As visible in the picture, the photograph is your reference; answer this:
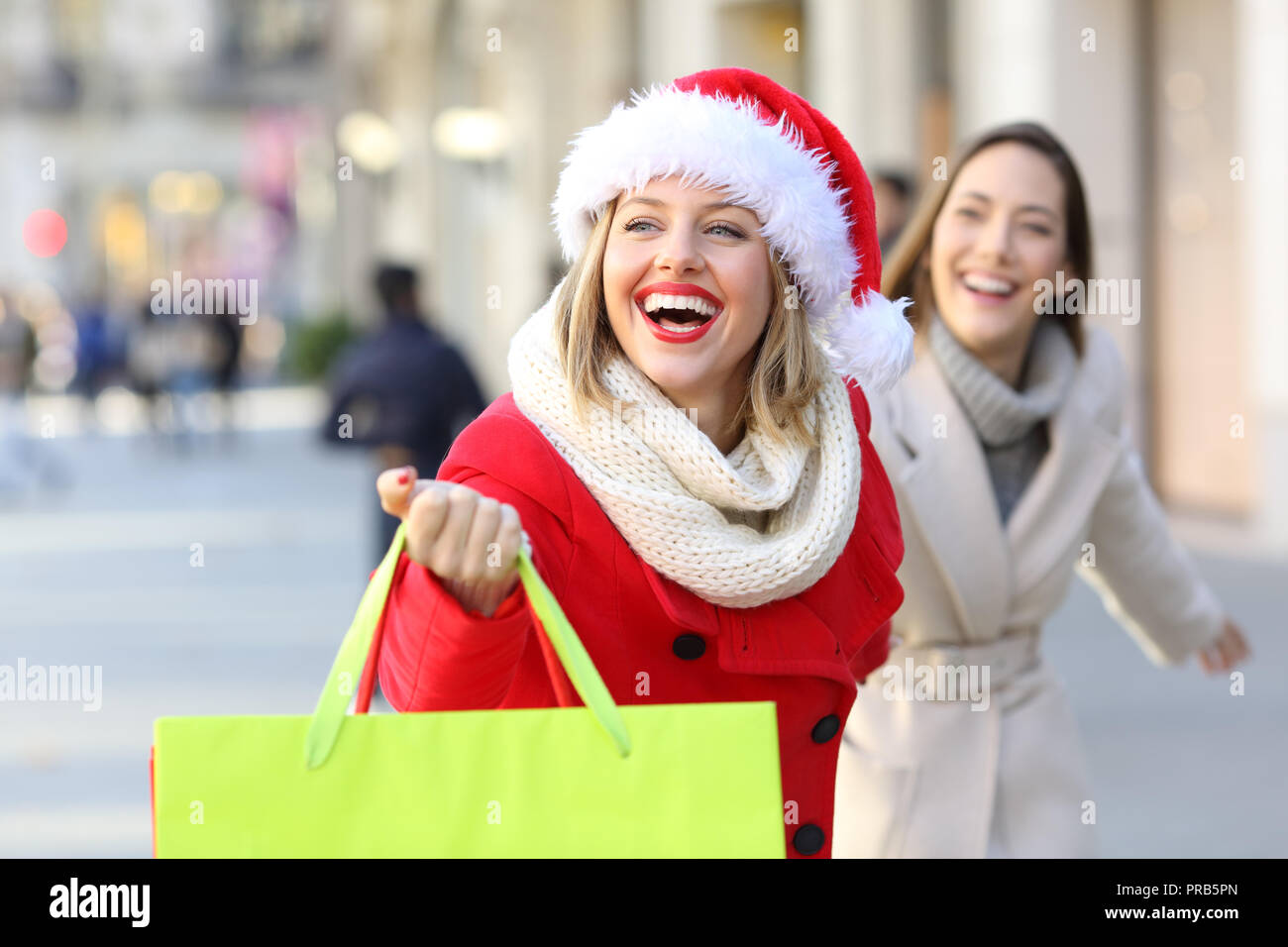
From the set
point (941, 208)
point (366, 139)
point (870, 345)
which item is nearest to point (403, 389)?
point (941, 208)

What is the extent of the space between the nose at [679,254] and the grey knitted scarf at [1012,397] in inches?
50.7

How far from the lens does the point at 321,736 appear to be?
68.1 inches

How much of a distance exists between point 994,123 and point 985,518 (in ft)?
A: 28.6

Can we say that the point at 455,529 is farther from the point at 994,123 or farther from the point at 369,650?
the point at 994,123

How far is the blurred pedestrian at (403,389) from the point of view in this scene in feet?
25.1

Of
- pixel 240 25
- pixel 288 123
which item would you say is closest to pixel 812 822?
pixel 288 123

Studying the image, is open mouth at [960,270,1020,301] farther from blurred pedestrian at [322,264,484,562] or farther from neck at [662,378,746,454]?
blurred pedestrian at [322,264,484,562]

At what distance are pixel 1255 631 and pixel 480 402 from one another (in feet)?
12.0

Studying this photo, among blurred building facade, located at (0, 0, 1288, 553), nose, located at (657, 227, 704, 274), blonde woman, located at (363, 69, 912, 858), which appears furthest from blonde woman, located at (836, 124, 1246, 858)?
blurred building facade, located at (0, 0, 1288, 553)

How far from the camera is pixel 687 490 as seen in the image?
7.11 feet

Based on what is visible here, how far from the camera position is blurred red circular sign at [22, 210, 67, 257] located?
5475 centimetres

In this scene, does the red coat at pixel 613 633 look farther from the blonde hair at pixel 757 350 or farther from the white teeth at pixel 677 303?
the white teeth at pixel 677 303

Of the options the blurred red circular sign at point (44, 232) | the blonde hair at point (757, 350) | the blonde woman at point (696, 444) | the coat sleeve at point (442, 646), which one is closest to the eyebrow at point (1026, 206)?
the blonde woman at point (696, 444)
